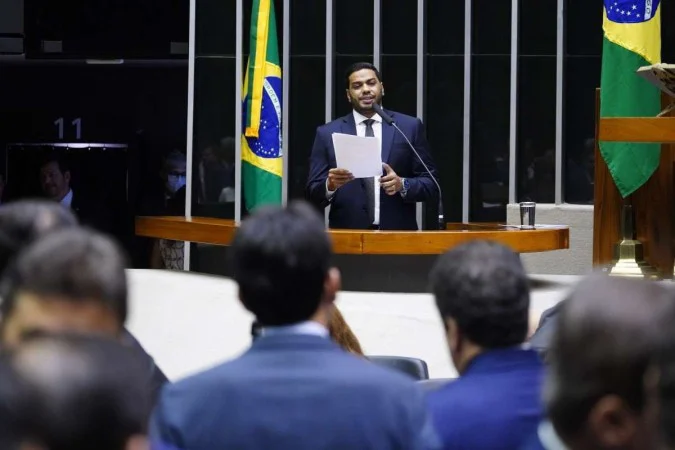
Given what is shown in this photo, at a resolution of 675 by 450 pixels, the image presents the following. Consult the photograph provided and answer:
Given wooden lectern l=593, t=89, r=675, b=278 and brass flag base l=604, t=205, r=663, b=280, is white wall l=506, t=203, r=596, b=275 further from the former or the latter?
brass flag base l=604, t=205, r=663, b=280

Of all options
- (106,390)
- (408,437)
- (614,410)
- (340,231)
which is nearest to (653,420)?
(614,410)

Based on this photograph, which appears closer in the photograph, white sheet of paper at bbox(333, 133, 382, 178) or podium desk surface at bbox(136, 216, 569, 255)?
white sheet of paper at bbox(333, 133, 382, 178)

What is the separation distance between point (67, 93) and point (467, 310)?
13454 millimetres

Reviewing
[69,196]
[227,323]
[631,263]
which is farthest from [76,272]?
[69,196]

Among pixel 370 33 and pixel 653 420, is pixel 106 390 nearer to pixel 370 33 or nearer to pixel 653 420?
pixel 653 420

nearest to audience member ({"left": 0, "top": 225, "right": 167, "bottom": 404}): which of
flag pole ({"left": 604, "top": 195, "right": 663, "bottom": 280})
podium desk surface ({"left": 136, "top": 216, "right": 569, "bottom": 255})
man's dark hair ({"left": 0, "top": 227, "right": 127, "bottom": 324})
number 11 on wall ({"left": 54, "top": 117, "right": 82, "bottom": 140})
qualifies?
man's dark hair ({"left": 0, "top": 227, "right": 127, "bottom": 324})

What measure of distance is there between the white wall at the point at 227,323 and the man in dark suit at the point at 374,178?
435mm

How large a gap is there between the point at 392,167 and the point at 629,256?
50.0 inches

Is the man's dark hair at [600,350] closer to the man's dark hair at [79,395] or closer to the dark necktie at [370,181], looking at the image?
the man's dark hair at [79,395]

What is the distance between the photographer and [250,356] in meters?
2.31

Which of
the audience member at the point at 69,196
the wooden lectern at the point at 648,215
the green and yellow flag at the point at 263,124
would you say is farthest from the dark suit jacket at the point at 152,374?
the audience member at the point at 69,196

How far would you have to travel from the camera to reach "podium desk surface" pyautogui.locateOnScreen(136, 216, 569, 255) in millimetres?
6738

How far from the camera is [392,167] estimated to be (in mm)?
6613

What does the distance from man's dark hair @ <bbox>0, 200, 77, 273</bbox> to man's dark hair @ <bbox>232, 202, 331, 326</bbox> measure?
0.61 meters
